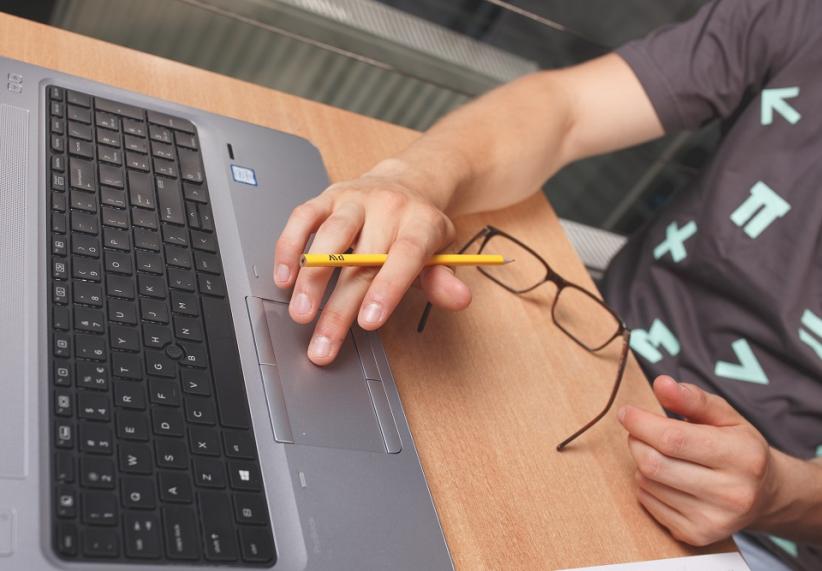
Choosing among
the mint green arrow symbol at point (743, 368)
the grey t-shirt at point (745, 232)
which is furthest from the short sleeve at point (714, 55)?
the mint green arrow symbol at point (743, 368)

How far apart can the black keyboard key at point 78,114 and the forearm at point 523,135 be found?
0.81 ft

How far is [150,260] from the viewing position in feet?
1.81

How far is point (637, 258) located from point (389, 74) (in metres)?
0.49

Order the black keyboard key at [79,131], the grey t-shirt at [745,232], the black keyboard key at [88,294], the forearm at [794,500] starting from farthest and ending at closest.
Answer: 1. the grey t-shirt at [745,232]
2. the forearm at [794,500]
3. the black keyboard key at [79,131]
4. the black keyboard key at [88,294]

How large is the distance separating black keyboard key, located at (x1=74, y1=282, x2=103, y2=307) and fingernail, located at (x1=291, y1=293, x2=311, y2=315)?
13cm

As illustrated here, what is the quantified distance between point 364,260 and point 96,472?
9.3 inches

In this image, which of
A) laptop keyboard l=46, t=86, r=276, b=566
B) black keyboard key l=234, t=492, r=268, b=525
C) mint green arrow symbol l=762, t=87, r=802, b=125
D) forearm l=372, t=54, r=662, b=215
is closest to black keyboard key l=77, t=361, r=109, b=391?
laptop keyboard l=46, t=86, r=276, b=566

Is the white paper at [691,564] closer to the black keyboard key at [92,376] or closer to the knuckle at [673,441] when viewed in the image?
the knuckle at [673,441]

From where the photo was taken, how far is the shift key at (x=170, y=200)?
0.60 metres

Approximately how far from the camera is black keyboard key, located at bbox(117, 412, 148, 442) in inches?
17.7

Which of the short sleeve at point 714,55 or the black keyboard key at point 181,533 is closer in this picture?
the black keyboard key at point 181,533

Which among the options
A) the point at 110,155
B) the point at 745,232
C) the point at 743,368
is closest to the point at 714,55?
the point at 745,232

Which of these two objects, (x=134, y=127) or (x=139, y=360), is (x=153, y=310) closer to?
(x=139, y=360)

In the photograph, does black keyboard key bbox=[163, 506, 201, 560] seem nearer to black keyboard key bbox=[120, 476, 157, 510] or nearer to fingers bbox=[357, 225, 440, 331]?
black keyboard key bbox=[120, 476, 157, 510]
